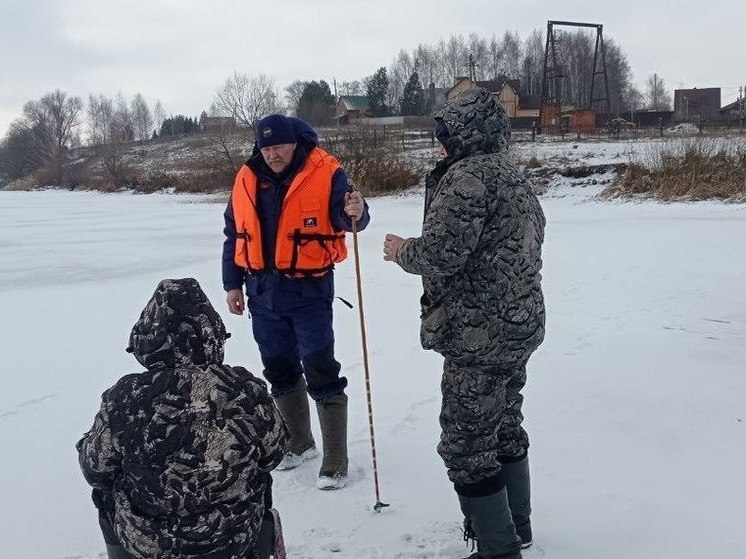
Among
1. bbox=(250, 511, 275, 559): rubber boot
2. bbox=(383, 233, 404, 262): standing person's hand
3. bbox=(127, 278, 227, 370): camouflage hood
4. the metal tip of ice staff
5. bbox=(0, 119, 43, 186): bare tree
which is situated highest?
bbox=(0, 119, 43, 186): bare tree

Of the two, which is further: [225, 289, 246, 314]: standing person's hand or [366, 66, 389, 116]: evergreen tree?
[366, 66, 389, 116]: evergreen tree

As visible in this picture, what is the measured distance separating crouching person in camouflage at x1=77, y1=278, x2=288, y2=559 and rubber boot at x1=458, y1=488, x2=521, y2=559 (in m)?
0.91

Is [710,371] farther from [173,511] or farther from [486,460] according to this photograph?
[173,511]

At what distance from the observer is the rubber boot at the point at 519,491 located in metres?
2.78

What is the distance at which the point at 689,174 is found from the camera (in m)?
16.7

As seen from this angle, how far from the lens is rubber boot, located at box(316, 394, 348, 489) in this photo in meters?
3.52

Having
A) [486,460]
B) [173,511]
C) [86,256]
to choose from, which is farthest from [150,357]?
[86,256]

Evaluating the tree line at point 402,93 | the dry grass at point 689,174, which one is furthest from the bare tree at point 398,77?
the dry grass at point 689,174

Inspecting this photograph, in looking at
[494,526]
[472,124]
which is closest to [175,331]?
[472,124]

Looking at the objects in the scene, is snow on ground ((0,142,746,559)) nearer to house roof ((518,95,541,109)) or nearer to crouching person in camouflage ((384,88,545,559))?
crouching person in camouflage ((384,88,545,559))

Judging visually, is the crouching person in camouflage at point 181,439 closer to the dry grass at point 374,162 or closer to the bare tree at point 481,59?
the dry grass at point 374,162

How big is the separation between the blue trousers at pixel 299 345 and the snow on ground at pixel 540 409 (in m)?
0.49

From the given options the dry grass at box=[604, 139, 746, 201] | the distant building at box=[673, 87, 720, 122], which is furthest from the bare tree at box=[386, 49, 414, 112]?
the dry grass at box=[604, 139, 746, 201]

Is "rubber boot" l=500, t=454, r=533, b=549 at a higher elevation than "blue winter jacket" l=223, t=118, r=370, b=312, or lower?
lower
